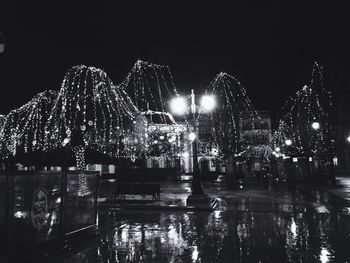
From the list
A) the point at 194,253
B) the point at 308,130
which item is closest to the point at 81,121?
the point at 194,253

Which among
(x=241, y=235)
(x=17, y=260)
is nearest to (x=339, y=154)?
(x=241, y=235)

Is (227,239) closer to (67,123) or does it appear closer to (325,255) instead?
(325,255)

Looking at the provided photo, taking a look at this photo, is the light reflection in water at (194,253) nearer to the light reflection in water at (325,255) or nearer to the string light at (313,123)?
the light reflection in water at (325,255)

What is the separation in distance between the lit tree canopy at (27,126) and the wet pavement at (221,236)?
512cm

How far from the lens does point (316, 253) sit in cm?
682

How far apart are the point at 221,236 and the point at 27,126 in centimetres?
1528

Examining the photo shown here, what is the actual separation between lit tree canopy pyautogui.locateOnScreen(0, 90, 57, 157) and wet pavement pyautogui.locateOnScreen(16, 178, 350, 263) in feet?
16.8

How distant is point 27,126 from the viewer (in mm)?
19859

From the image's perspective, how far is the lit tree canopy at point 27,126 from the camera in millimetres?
15755

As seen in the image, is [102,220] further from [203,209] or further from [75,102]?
[75,102]

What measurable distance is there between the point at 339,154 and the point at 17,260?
60.0 meters

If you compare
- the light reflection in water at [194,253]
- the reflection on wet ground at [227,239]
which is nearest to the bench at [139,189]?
the reflection on wet ground at [227,239]

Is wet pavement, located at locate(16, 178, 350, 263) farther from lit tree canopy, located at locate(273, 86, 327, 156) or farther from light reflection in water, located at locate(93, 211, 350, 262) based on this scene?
lit tree canopy, located at locate(273, 86, 327, 156)

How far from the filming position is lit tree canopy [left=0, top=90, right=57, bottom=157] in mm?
15755
